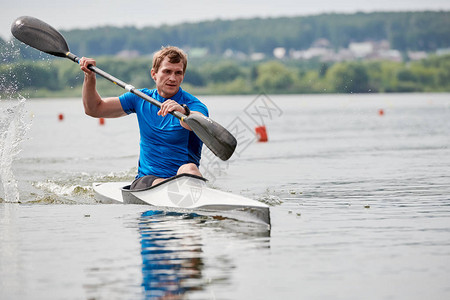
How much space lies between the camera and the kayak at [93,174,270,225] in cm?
949

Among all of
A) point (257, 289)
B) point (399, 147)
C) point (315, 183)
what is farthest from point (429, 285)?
point (399, 147)

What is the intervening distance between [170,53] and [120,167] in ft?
27.0

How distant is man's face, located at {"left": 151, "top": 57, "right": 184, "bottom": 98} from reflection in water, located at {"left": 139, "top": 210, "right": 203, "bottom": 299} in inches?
59.4

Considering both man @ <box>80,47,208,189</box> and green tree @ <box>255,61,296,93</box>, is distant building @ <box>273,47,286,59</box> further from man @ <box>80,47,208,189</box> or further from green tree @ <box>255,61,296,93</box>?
man @ <box>80,47,208,189</box>

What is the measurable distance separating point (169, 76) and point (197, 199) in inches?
60.5

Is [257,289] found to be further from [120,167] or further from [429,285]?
[120,167]

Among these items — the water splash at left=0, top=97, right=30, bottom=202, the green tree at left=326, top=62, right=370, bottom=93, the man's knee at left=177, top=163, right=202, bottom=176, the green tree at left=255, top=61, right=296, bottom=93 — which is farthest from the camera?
the green tree at left=255, top=61, right=296, bottom=93

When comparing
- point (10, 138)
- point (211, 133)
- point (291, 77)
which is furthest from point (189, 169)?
point (291, 77)

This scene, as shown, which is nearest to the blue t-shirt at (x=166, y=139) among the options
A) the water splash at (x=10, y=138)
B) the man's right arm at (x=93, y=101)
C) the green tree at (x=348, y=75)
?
the man's right arm at (x=93, y=101)

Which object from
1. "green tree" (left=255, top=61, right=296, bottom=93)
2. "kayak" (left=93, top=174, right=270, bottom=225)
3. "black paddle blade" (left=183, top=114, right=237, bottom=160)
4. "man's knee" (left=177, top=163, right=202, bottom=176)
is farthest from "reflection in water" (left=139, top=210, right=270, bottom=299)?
"green tree" (left=255, top=61, right=296, bottom=93)

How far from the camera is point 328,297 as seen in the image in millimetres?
6340

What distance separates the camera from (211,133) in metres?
10.0

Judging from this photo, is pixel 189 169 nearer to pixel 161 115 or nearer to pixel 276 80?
pixel 161 115

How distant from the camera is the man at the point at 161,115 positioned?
34.2 ft
